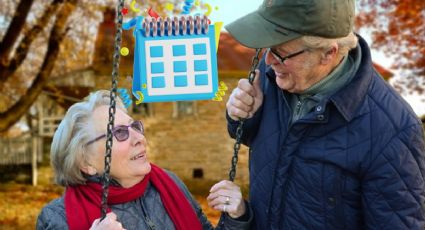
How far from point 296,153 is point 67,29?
10.4 meters

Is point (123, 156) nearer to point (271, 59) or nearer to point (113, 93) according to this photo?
point (113, 93)

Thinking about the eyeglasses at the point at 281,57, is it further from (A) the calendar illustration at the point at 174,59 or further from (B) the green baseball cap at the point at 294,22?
(A) the calendar illustration at the point at 174,59

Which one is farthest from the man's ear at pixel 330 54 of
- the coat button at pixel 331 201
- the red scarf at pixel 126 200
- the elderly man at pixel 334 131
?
the red scarf at pixel 126 200

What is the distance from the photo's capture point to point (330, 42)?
2008mm

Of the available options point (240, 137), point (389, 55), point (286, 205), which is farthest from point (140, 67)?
point (389, 55)

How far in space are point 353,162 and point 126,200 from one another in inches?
40.6

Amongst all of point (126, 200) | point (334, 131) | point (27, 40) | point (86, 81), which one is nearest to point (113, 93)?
point (126, 200)

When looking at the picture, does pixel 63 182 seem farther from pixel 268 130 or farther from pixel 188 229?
pixel 268 130

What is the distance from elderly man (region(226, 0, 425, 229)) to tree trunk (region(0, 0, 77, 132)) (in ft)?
32.6

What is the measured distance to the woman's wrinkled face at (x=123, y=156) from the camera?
98.8 inches

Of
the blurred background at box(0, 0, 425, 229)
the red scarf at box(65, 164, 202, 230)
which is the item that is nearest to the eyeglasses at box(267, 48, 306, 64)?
the red scarf at box(65, 164, 202, 230)

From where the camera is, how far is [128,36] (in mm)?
13172

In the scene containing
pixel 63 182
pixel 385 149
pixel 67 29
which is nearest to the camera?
pixel 385 149

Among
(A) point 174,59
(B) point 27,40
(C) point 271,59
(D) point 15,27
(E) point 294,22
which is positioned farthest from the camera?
(B) point 27,40
